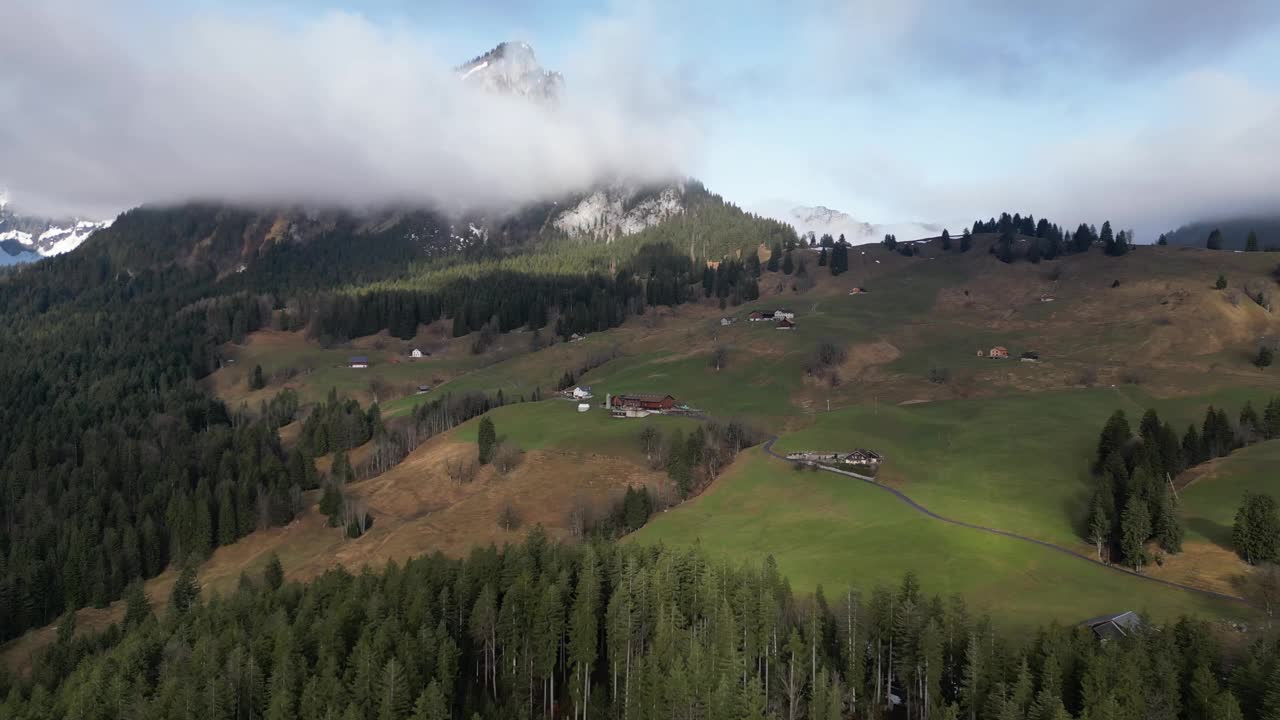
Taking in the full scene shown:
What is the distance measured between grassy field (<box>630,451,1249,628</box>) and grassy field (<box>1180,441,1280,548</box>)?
52.2 feet

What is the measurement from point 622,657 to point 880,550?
32.3 metres

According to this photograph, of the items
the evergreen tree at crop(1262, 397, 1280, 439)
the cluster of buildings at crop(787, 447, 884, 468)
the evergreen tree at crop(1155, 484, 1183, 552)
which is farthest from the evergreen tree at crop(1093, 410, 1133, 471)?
the cluster of buildings at crop(787, 447, 884, 468)

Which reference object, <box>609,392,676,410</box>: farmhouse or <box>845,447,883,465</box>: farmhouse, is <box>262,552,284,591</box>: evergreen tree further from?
<box>845,447,883,465</box>: farmhouse

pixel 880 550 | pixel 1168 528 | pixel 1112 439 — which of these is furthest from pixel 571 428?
Result: pixel 1168 528

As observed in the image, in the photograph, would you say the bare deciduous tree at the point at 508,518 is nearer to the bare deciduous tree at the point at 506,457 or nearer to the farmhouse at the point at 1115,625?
the bare deciduous tree at the point at 506,457

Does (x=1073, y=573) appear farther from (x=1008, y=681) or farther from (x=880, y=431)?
(x=880, y=431)

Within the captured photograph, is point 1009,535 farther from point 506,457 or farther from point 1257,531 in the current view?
point 506,457

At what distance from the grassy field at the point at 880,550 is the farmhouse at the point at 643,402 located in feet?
132

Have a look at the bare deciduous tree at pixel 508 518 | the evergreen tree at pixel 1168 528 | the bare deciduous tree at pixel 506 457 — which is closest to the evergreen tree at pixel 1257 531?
the evergreen tree at pixel 1168 528

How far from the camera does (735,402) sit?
167 meters

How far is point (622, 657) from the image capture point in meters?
70.4

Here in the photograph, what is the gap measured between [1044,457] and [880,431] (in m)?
25.9

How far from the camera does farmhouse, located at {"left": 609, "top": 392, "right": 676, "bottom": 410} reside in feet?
518

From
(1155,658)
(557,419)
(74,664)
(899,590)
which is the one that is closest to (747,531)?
(899,590)
